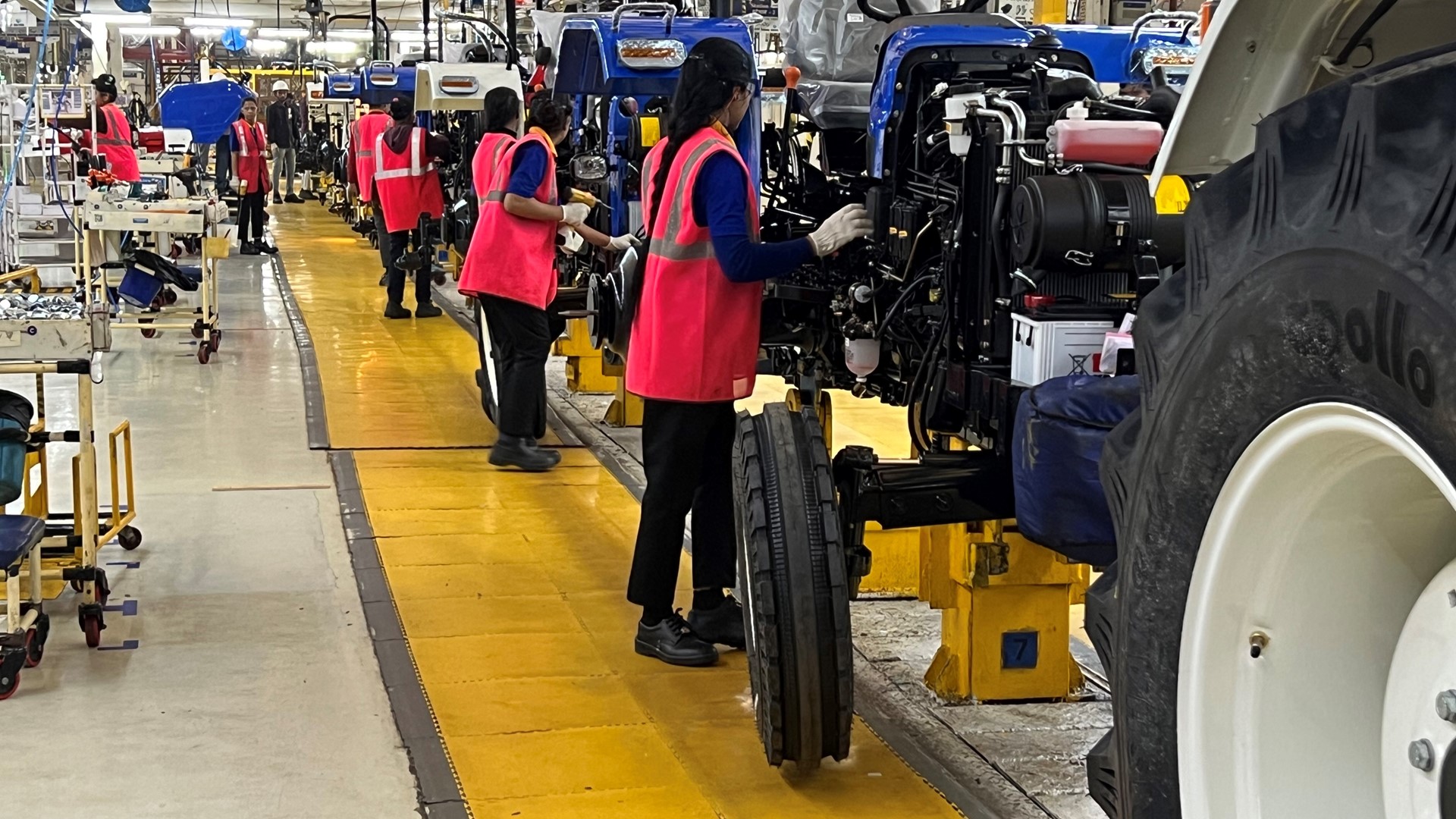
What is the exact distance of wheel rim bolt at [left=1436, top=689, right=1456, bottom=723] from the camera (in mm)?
1295

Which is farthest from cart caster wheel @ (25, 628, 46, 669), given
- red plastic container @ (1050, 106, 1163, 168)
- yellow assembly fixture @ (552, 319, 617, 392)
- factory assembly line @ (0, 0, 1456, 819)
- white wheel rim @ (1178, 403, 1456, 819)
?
yellow assembly fixture @ (552, 319, 617, 392)

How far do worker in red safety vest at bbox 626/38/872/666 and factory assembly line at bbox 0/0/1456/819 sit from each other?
0.04 feet

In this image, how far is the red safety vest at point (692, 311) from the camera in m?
4.36

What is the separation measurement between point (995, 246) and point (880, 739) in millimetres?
1366

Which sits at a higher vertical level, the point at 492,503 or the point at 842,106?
the point at 842,106

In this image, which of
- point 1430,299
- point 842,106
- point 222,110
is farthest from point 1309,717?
point 222,110

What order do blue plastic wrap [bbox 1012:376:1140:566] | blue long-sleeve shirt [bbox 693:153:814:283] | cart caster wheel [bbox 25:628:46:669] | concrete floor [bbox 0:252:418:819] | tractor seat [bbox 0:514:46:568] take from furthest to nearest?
cart caster wheel [bbox 25:628:46:669]
tractor seat [bbox 0:514:46:568]
blue long-sleeve shirt [bbox 693:153:814:283]
concrete floor [bbox 0:252:418:819]
blue plastic wrap [bbox 1012:376:1140:566]

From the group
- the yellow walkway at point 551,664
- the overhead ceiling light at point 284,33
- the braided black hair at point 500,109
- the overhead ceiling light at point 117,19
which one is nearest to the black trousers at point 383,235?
the yellow walkway at point 551,664

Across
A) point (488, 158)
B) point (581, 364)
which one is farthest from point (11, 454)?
point (581, 364)

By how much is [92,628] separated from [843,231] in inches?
100

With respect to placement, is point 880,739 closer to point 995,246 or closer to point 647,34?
point 995,246

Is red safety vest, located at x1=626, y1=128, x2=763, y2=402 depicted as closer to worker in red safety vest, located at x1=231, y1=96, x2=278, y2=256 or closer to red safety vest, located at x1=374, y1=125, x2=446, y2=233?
red safety vest, located at x1=374, y1=125, x2=446, y2=233

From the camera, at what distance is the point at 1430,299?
1176 mm

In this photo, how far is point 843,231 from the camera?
4.24 meters
